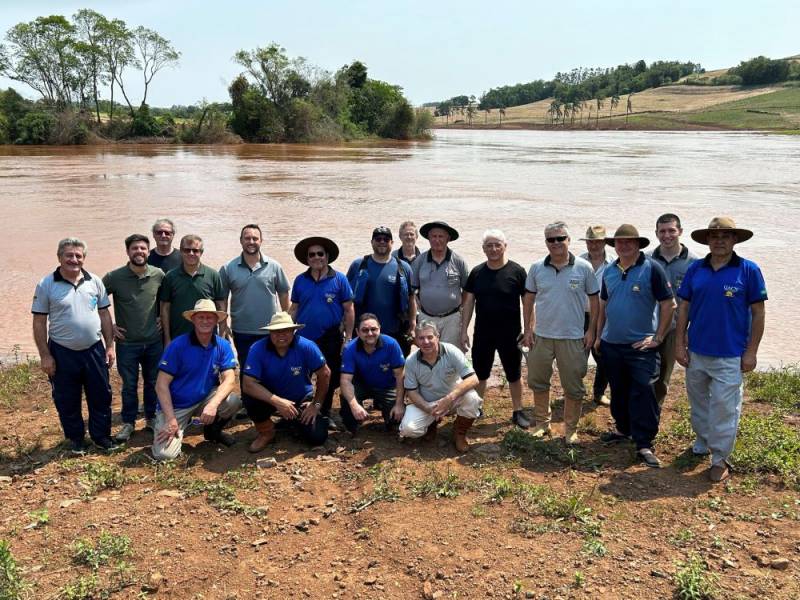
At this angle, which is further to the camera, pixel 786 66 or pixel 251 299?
pixel 786 66

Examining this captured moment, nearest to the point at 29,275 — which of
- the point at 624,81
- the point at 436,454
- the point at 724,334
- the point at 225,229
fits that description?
the point at 225,229

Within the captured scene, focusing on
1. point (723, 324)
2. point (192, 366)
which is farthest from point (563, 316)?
point (192, 366)

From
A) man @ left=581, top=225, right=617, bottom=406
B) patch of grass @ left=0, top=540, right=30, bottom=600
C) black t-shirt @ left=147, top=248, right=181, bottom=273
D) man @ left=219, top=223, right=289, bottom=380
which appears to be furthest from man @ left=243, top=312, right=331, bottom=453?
man @ left=581, top=225, right=617, bottom=406

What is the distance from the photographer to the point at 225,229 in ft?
54.5

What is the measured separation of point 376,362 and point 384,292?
2.50 ft

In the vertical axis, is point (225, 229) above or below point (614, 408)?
above

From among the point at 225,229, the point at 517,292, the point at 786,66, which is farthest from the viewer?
the point at 786,66

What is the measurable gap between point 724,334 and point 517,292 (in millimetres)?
1728

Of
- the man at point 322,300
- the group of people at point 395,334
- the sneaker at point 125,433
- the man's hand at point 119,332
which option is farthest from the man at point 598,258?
the sneaker at point 125,433

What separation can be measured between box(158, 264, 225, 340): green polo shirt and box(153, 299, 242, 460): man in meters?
0.13

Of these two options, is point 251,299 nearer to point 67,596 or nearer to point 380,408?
point 380,408

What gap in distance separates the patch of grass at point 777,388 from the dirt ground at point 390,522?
1448 mm

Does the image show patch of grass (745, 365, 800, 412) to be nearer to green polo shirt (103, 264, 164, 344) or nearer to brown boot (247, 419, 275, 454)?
brown boot (247, 419, 275, 454)

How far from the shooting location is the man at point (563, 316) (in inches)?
210
